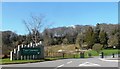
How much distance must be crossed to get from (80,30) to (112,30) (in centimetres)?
1973

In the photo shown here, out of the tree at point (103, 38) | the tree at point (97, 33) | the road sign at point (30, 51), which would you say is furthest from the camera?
the tree at point (97, 33)

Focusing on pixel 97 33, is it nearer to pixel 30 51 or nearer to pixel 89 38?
pixel 89 38

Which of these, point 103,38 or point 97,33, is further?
point 97,33

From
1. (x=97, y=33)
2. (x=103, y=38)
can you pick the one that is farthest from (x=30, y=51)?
(x=97, y=33)

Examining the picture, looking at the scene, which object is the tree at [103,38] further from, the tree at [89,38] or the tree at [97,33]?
the tree at [89,38]

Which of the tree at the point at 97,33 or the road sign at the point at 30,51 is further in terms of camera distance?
the tree at the point at 97,33

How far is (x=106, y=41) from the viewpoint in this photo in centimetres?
10556

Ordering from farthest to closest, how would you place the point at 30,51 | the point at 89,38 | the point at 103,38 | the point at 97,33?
the point at 97,33 < the point at 89,38 < the point at 103,38 < the point at 30,51

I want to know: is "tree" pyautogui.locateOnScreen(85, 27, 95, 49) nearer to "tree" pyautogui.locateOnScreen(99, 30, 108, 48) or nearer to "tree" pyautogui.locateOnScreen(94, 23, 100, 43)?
"tree" pyautogui.locateOnScreen(94, 23, 100, 43)

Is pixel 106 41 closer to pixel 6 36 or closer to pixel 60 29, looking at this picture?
pixel 60 29

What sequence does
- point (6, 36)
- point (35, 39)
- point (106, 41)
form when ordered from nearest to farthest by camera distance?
point (35, 39) < point (6, 36) < point (106, 41)

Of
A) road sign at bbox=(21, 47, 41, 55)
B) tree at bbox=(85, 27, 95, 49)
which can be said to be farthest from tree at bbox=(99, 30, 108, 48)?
road sign at bbox=(21, 47, 41, 55)

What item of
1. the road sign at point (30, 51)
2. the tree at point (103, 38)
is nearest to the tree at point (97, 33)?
the tree at point (103, 38)

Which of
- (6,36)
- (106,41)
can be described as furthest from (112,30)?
(6,36)
